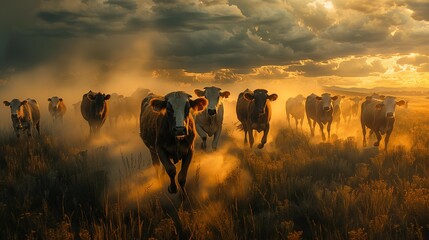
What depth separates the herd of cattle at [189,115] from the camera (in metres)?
7.73

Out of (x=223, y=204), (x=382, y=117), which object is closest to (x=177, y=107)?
(x=223, y=204)

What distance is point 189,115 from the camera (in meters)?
8.18

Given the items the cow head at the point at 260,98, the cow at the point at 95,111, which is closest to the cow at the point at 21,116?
the cow at the point at 95,111

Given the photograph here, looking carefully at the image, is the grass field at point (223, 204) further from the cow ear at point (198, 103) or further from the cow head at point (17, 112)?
the cow head at point (17, 112)

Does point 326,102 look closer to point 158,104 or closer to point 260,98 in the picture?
point 260,98

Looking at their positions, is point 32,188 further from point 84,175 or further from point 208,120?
point 208,120

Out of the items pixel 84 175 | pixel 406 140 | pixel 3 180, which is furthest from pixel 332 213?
pixel 406 140

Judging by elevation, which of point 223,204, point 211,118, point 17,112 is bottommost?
point 223,204

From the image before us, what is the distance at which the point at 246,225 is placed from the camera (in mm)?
5625

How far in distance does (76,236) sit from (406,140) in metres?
14.9

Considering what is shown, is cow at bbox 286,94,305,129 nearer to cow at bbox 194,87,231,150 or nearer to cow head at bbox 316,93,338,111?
cow head at bbox 316,93,338,111

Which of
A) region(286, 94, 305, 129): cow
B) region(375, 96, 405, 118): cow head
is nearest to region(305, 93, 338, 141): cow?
region(375, 96, 405, 118): cow head

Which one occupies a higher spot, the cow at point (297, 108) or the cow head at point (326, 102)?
the cow head at point (326, 102)

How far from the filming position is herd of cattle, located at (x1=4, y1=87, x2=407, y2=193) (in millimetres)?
7727
